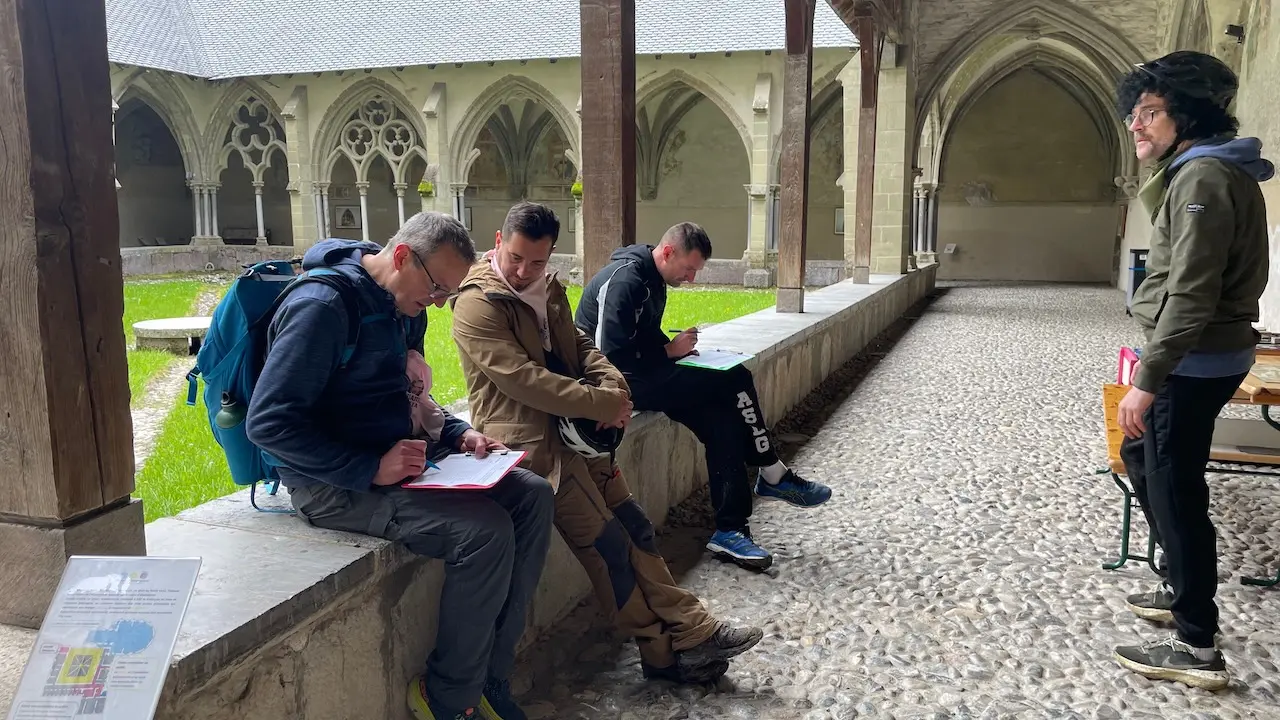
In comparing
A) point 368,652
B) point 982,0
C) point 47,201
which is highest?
point 982,0

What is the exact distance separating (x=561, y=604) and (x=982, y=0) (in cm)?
1251

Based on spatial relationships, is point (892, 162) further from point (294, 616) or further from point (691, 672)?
point (294, 616)

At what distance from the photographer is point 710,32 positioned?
18078mm

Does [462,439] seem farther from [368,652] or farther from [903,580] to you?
[903,580]

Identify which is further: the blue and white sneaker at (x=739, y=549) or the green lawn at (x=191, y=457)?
the green lawn at (x=191, y=457)

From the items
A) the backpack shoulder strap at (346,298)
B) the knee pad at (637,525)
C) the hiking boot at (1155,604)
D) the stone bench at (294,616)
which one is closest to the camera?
the stone bench at (294,616)

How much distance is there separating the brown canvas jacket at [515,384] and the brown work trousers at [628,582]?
98 mm

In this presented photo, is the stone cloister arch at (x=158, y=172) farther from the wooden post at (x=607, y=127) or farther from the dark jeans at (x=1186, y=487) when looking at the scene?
the dark jeans at (x=1186, y=487)

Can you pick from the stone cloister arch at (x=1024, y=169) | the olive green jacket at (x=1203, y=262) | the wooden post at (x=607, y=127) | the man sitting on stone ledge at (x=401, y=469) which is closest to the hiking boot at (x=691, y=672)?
the man sitting on stone ledge at (x=401, y=469)

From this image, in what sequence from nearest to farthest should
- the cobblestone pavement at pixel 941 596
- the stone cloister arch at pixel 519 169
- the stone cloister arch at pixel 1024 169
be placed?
1. the cobblestone pavement at pixel 941 596
2. the stone cloister arch at pixel 1024 169
3. the stone cloister arch at pixel 519 169

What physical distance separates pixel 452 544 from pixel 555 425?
62cm

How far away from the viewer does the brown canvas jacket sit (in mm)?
2277

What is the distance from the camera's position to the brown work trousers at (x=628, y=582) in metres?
2.31

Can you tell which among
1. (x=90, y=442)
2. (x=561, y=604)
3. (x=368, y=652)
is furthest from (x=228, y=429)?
(x=561, y=604)
